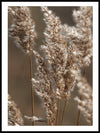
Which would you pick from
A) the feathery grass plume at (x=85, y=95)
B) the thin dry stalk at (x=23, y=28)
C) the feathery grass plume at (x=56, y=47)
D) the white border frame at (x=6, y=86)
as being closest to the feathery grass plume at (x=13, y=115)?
the white border frame at (x=6, y=86)

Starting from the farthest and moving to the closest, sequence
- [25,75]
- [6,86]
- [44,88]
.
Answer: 1. [25,75]
2. [6,86]
3. [44,88]

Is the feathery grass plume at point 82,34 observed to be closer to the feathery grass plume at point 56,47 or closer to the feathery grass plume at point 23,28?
the feathery grass plume at point 56,47

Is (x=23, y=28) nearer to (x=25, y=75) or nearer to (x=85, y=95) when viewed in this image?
(x=85, y=95)

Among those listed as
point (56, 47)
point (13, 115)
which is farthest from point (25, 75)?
point (56, 47)

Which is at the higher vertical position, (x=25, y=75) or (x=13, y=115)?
(x=25, y=75)

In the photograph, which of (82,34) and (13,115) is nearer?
(82,34)

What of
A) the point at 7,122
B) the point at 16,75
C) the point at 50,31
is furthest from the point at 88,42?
the point at 16,75
